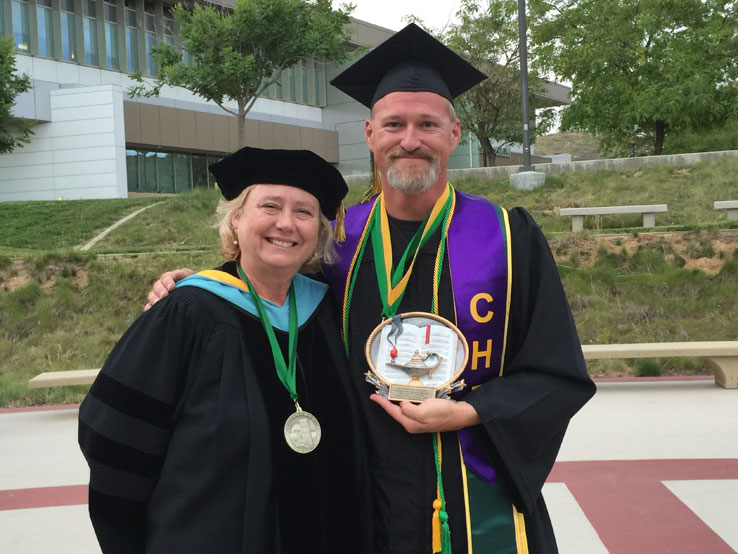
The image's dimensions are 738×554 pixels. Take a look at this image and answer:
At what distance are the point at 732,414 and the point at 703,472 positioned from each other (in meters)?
1.60

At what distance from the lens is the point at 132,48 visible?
A: 2959cm

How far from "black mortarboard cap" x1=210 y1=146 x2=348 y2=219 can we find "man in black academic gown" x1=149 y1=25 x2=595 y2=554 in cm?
26

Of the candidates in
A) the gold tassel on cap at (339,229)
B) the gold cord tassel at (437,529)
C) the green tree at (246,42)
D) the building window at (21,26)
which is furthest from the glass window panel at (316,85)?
the gold cord tassel at (437,529)

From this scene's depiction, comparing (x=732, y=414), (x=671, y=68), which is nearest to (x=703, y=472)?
(x=732, y=414)

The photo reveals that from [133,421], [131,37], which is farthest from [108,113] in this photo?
[133,421]

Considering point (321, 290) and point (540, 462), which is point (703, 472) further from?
point (321, 290)

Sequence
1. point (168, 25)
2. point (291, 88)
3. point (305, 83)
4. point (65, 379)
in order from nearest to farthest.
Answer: point (65, 379)
point (168, 25)
point (291, 88)
point (305, 83)

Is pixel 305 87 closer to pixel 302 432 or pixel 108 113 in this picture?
pixel 108 113

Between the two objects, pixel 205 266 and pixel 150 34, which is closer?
pixel 205 266

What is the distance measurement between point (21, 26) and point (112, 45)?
351 cm

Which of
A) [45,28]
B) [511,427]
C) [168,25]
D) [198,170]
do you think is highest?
[168,25]

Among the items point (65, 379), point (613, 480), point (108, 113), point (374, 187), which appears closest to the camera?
point (374, 187)

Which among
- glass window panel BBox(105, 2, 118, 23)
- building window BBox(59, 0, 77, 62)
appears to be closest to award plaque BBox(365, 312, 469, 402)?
building window BBox(59, 0, 77, 62)

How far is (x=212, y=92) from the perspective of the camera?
74.1 ft
